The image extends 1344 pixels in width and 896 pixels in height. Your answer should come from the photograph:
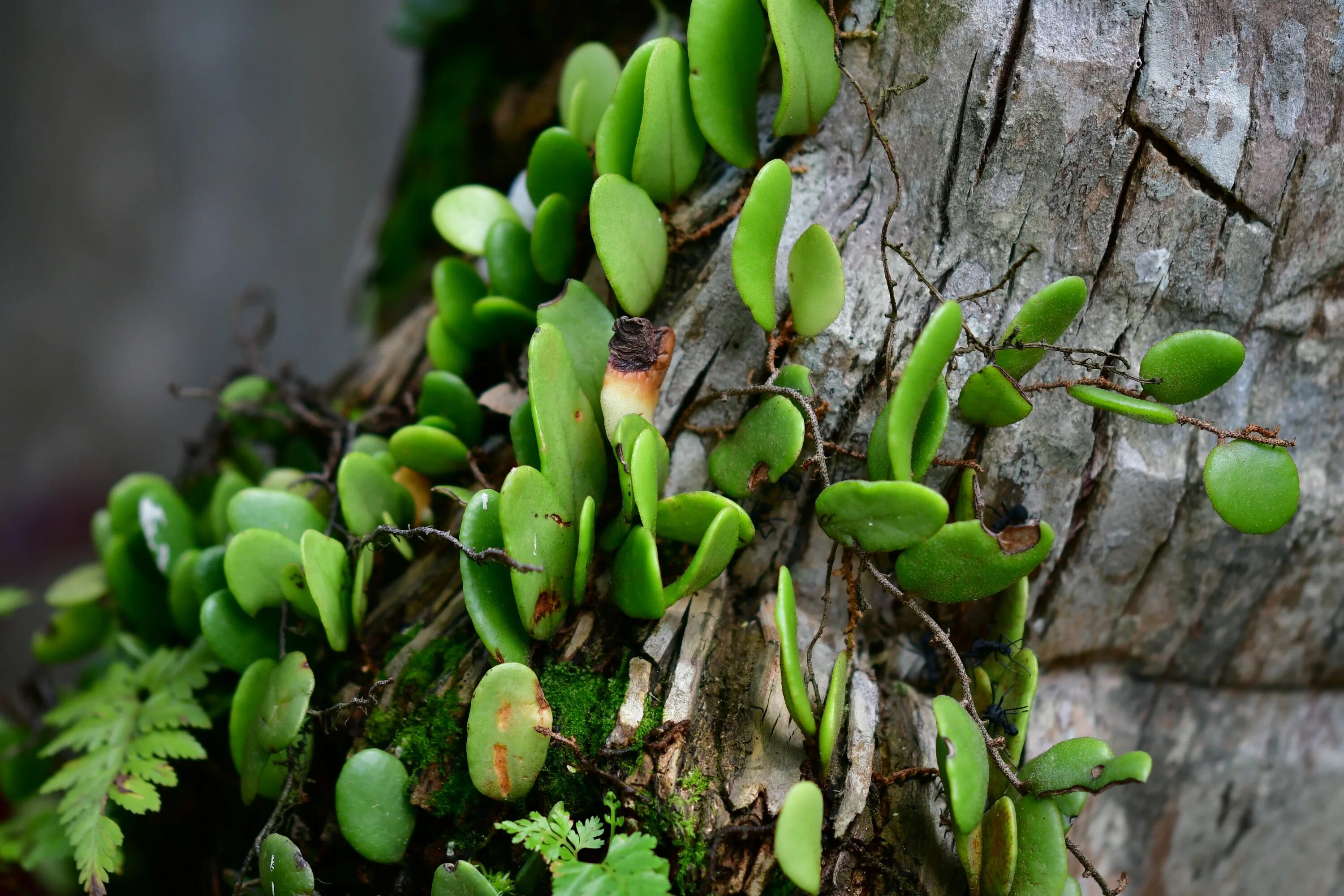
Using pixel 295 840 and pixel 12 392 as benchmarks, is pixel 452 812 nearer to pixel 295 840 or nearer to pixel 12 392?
pixel 295 840

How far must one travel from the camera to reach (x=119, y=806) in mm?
1372

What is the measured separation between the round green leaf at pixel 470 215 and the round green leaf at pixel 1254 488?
1.15m

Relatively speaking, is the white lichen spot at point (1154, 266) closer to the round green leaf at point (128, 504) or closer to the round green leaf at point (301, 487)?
the round green leaf at point (301, 487)

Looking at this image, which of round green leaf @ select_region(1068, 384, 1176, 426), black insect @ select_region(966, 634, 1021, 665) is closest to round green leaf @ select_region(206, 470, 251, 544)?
black insect @ select_region(966, 634, 1021, 665)

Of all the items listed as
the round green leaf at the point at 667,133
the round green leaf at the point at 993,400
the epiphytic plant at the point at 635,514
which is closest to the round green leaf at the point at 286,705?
the epiphytic plant at the point at 635,514

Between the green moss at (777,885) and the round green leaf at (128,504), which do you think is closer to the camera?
the green moss at (777,885)

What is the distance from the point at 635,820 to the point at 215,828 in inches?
40.2

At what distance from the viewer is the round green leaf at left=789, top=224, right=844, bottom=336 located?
104cm

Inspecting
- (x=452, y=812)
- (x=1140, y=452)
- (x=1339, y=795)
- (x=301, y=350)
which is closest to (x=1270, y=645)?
(x=1339, y=795)

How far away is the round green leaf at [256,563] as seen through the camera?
1.16 m

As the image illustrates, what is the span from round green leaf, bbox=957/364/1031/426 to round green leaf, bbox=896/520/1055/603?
17 centimetres

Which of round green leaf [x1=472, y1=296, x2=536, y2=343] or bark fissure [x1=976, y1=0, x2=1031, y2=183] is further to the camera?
round green leaf [x1=472, y1=296, x2=536, y2=343]

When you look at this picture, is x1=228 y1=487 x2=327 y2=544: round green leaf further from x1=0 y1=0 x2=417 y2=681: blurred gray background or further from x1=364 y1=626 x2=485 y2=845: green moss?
x1=0 y1=0 x2=417 y2=681: blurred gray background

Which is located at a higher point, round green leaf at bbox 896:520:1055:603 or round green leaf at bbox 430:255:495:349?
round green leaf at bbox 430:255:495:349
